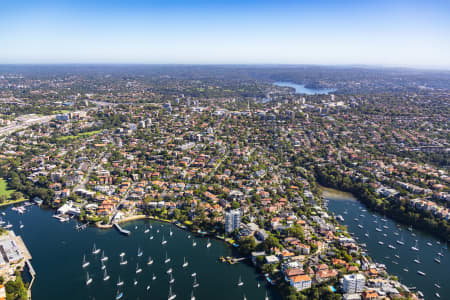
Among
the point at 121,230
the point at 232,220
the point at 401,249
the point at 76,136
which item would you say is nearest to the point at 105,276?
the point at 121,230

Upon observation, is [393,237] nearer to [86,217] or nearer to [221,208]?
[221,208]

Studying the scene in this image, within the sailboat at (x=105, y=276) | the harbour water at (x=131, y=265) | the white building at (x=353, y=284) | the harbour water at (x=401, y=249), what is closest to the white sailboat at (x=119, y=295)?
the harbour water at (x=131, y=265)

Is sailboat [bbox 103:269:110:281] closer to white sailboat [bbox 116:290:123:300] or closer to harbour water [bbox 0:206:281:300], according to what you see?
harbour water [bbox 0:206:281:300]

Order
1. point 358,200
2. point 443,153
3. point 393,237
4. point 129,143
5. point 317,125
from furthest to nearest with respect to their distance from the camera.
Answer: point 317,125
point 129,143
point 443,153
point 358,200
point 393,237

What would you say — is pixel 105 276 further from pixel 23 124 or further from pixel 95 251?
pixel 23 124

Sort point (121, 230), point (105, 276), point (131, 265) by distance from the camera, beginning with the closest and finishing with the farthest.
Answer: point (105, 276) → point (131, 265) → point (121, 230)

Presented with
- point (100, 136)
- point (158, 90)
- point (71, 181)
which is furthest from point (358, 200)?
point (158, 90)
